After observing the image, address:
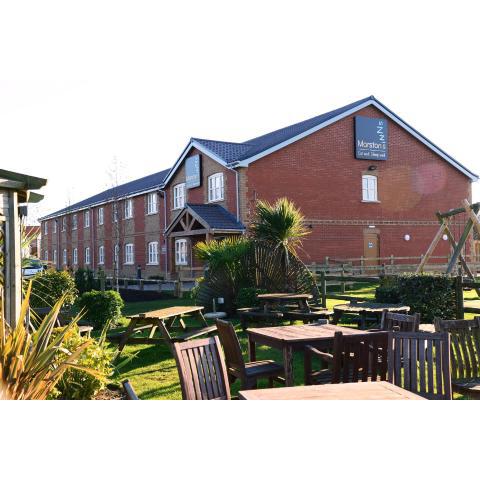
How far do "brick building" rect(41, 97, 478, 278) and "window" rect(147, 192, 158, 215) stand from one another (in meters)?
0.34

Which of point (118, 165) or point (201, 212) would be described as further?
point (118, 165)

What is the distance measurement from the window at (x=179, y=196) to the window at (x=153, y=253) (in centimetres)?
367

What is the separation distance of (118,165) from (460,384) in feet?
91.8

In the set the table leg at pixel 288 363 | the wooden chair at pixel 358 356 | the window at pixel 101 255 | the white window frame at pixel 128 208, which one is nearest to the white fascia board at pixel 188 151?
the white window frame at pixel 128 208

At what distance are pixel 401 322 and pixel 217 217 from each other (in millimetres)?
18817

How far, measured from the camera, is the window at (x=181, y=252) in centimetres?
2956

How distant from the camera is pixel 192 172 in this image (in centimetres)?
2898

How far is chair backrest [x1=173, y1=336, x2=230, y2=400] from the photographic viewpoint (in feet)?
15.0

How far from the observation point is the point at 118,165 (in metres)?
31.4

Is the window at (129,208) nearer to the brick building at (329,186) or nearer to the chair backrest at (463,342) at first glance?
the brick building at (329,186)
